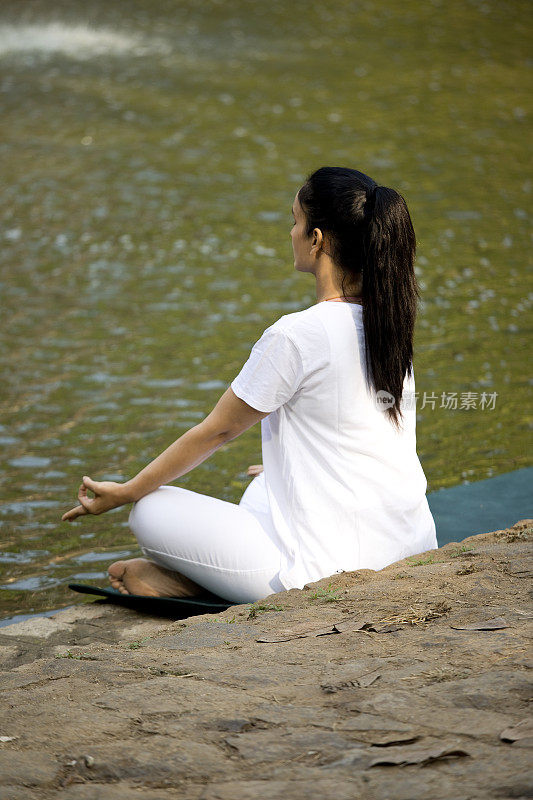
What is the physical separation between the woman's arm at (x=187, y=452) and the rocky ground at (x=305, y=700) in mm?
412

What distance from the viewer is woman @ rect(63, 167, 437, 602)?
2.55m

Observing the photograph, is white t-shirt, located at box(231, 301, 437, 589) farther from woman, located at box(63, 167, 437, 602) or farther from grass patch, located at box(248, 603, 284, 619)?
grass patch, located at box(248, 603, 284, 619)

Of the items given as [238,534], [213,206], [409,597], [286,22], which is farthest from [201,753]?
[286,22]

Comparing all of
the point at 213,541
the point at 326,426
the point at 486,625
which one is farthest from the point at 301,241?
the point at 486,625

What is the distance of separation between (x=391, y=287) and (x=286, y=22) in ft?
48.9

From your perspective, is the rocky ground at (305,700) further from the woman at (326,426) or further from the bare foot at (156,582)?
the bare foot at (156,582)

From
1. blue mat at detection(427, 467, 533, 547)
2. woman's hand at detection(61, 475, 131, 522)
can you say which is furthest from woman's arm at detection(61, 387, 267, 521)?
blue mat at detection(427, 467, 533, 547)

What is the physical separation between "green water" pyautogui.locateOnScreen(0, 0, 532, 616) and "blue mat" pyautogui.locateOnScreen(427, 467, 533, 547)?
0.25 m

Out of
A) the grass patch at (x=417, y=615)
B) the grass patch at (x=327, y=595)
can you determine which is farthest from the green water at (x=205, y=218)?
the grass patch at (x=417, y=615)

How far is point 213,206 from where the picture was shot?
863cm

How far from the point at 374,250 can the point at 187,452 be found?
2.46 ft

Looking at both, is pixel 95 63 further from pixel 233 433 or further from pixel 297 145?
pixel 233 433

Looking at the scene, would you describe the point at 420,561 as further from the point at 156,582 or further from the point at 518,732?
the point at 518,732

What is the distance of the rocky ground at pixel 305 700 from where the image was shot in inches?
61.2
